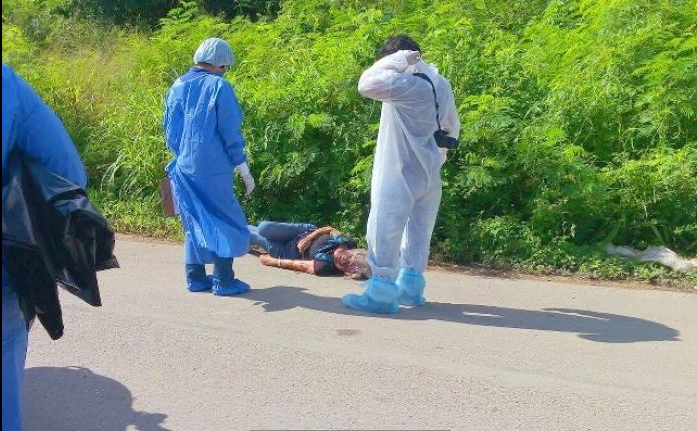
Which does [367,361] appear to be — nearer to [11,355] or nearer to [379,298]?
[379,298]

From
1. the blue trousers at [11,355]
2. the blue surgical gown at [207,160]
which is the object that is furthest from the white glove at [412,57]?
the blue trousers at [11,355]

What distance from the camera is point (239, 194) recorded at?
29.7 ft

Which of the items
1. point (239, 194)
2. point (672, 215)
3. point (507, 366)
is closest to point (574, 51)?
point (672, 215)

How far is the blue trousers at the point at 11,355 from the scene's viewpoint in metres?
3.57

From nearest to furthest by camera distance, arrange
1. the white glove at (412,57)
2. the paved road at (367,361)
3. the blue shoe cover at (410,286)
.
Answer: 1. the paved road at (367,361)
2. the white glove at (412,57)
3. the blue shoe cover at (410,286)

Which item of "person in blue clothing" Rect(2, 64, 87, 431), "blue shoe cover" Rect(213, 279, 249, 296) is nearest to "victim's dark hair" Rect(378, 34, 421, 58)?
"blue shoe cover" Rect(213, 279, 249, 296)

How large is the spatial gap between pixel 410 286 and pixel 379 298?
0.29 metres

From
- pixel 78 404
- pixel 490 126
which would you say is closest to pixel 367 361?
pixel 78 404

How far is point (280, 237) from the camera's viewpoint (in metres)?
7.91

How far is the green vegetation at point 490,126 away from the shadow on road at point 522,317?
114cm

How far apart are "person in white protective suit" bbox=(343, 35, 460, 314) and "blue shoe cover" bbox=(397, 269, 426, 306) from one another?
0.33 feet

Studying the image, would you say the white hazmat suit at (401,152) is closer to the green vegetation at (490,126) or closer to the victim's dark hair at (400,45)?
the victim's dark hair at (400,45)

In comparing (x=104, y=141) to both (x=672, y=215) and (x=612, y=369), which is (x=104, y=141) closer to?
(x=672, y=215)

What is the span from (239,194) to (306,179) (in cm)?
65
